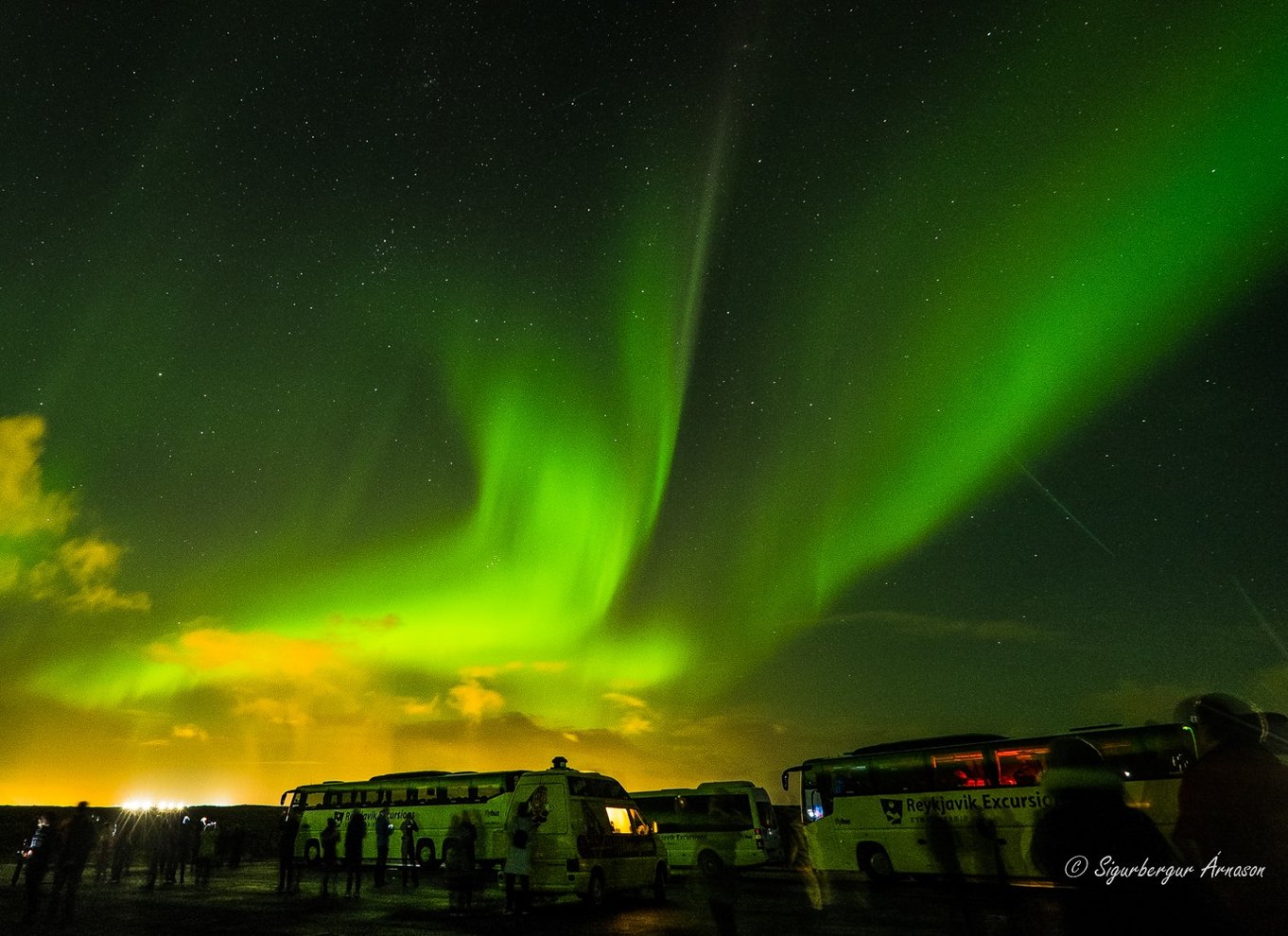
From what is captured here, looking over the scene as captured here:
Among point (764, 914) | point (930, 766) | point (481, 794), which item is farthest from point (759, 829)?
point (764, 914)

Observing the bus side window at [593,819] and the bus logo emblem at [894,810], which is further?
the bus logo emblem at [894,810]

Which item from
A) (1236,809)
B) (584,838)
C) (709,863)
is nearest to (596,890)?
(584,838)

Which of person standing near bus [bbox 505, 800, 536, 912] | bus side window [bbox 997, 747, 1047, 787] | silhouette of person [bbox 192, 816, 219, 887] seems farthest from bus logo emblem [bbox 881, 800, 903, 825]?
silhouette of person [bbox 192, 816, 219, 887]

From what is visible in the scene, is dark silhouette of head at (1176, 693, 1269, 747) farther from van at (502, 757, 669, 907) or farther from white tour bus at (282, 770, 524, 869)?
white tour bus at (282, 770, 524, 869)

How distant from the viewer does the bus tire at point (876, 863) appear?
2609cm

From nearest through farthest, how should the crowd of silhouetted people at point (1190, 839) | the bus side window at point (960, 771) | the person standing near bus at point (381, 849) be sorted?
the crowd of silhouetted people at point (1190, 839) → the bus side window at point (960, 771) → the person standing near bus at point (381, 849)

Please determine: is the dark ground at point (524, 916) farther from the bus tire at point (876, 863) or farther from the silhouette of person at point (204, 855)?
the silhouette of person at point (204, 855)

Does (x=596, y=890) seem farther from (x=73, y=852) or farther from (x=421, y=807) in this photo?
(x=421, y=807)

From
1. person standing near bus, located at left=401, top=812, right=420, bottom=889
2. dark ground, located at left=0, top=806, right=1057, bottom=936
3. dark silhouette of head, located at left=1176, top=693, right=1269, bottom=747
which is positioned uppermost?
dark silhouette of head, located at left=1176, top=693, right=1269, bottom=747

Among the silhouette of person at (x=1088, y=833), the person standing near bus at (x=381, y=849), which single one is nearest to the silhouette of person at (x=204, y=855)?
the person standing near bus at (x=381, y=849)

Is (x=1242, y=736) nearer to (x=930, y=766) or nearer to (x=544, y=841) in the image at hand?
(x=544, y=841)

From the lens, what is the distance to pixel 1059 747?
438cm

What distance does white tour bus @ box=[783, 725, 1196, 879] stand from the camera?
21688mm

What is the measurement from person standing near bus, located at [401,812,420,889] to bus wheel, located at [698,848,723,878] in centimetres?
1045
